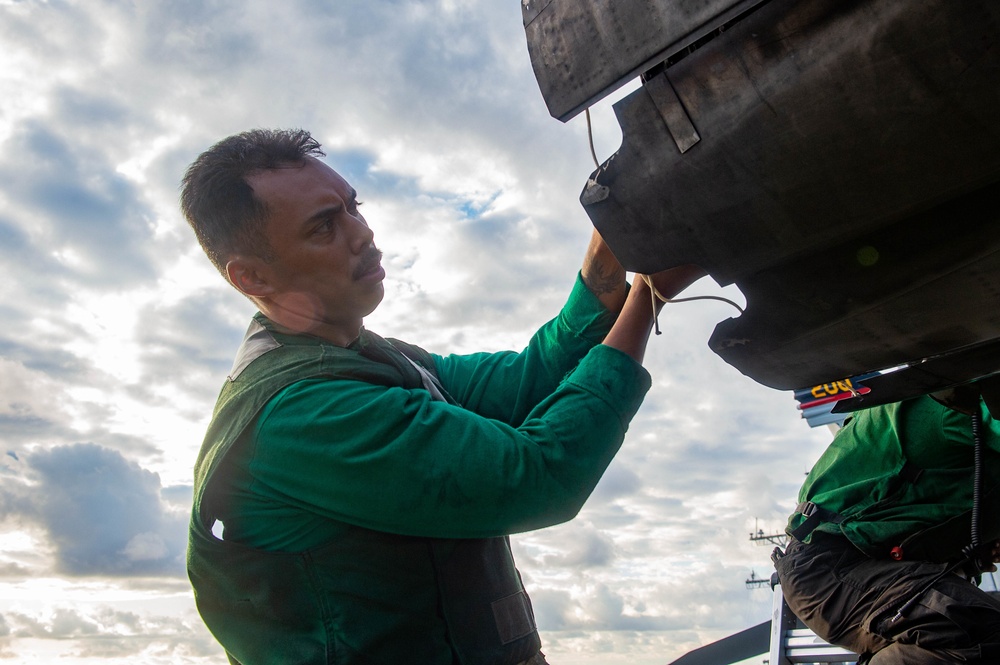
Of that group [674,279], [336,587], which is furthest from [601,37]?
[336,587]

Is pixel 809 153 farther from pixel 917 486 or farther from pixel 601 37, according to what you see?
pixel 917 486

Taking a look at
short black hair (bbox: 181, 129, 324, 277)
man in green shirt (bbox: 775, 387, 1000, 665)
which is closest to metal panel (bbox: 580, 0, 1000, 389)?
short black hair (bbox: 181, 129, 324, 277)

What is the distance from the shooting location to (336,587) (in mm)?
1670

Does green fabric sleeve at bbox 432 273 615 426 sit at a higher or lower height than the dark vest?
higher

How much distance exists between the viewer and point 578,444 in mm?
1665

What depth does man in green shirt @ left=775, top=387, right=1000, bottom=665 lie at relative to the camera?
120 inches

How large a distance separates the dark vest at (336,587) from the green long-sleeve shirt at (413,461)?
49 millimetres

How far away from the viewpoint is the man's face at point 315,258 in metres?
1.98

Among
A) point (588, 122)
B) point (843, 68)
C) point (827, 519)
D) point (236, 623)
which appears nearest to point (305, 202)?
point (588, 122)

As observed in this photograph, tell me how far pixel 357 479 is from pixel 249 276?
76cm

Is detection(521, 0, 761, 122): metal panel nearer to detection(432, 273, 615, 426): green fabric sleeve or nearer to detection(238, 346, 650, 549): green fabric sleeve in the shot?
detection(238, 346, 650, 549): green fabric sleeve

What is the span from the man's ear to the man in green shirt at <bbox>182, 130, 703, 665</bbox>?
0.04 meters

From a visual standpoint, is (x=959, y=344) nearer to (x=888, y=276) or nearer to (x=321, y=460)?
(x=888, y=276)

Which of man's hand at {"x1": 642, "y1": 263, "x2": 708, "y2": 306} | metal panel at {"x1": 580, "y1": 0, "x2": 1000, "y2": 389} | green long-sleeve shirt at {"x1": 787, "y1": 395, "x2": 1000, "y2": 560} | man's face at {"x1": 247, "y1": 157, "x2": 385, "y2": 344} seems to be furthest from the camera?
green long-sleeve shirt at {"x1": 787, "y1": 395, "x2": 1000, "y2": 560}
